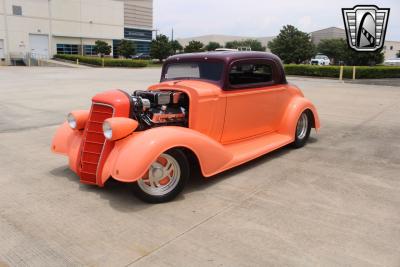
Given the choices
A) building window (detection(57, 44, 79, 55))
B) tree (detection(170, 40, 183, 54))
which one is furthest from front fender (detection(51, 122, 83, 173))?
building window (detection(57, 44, 79, 55))

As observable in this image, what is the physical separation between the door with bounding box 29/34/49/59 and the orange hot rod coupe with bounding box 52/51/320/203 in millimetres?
43694

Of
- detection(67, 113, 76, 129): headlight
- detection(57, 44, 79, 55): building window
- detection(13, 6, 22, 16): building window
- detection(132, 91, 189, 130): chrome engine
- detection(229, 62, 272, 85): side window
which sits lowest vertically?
detection(67, 113, 76, 129): headlight

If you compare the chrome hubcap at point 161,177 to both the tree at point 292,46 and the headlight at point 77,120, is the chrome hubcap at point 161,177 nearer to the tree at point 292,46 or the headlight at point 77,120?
the headlight at point 77,120

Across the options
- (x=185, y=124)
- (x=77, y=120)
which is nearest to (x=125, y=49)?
(x=77, y=120)

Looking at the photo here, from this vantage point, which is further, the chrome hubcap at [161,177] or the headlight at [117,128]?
the chrome hubcap at [161,177]

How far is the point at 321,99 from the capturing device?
42.1 ft

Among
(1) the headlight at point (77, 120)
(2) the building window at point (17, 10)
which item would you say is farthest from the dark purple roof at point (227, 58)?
(2) the building window at point (17, 10)

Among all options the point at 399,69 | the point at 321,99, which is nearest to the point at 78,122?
the point at 321,99

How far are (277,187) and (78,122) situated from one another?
2.62 m

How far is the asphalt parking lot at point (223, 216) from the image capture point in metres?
2.91

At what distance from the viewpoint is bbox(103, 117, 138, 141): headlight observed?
3.78 meters

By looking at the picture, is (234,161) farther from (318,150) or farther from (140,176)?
(318,150)

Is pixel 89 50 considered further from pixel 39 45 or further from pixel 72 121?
pixel 72 121

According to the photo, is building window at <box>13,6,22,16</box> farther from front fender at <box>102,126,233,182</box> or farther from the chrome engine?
front fender at <box>102,126,233,182</box>
